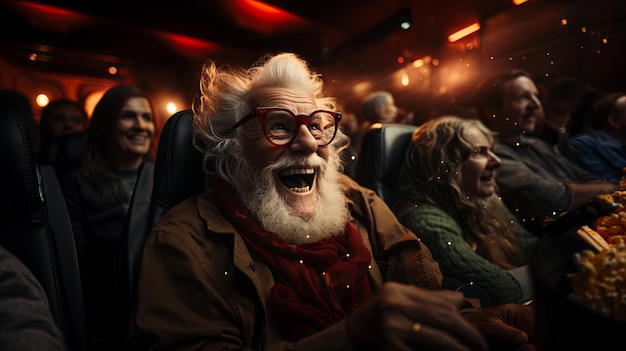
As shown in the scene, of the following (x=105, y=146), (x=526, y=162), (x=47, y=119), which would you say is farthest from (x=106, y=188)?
(x=526, y=162)

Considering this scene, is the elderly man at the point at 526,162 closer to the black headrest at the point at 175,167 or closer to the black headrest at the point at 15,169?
the black headrest at the point at 175,167

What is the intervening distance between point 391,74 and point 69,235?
1469mm

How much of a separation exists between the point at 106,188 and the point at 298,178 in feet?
3.44

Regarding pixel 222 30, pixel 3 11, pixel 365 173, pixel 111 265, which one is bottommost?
pixel 111 265

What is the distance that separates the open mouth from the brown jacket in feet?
0.65

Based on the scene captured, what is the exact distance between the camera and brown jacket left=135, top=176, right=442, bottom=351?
76 centimetres

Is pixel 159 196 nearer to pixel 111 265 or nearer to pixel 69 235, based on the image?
pixel 69 235

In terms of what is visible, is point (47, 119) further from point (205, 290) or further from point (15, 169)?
point (205, 290)

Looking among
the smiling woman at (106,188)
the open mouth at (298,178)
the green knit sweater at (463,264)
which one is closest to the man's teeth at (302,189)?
the open mouth at (298,178)

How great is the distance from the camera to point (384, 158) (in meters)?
1.57

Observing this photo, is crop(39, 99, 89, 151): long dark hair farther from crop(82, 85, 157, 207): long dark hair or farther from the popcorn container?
the popcorn container

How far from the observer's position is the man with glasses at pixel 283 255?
2.06 feet

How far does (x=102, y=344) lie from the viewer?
1.53 meters

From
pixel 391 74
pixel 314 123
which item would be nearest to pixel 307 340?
pixel 314 123
